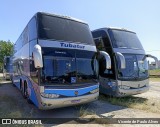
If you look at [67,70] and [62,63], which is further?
[67,70]

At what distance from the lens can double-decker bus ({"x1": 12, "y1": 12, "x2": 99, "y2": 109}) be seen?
24.9 feet

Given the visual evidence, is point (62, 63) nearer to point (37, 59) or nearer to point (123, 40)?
point (37, 59)

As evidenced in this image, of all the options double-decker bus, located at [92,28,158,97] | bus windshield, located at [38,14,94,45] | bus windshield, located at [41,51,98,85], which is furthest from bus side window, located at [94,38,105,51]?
bus windshield, located at [41,51,98,85]

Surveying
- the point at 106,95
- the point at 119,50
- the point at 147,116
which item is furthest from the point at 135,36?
the point at 147,116

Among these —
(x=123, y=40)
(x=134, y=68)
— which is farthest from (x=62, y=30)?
(x=134, y=68)

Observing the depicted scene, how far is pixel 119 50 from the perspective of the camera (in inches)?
428

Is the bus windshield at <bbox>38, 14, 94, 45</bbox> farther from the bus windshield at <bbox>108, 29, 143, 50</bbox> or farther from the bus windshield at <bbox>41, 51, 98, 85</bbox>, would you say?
the bus windshield at <bbox>108, 29, 143, 50</bbox>

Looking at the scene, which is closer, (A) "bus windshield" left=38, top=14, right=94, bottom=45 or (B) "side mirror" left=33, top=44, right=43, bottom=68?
(B) "side mirror" left=33, top=44, right=43, bottom=68

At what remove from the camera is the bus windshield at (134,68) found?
1068 centimetres

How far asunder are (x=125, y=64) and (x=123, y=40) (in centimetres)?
146

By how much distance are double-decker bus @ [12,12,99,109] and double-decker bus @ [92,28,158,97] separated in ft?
6.44

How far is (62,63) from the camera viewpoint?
316 inches

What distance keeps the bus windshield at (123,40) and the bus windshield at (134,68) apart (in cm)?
63

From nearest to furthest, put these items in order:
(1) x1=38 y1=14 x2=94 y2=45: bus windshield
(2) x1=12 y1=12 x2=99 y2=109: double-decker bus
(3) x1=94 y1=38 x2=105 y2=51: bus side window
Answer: (2) x1=12 y1=12 x2=99 y2=109: double-decker bus
(1) x1=38 y1=14 x2=94 y2=45: bus windshield
(3) x1=94 y1=38 x2=105 y2=51: bus side window
